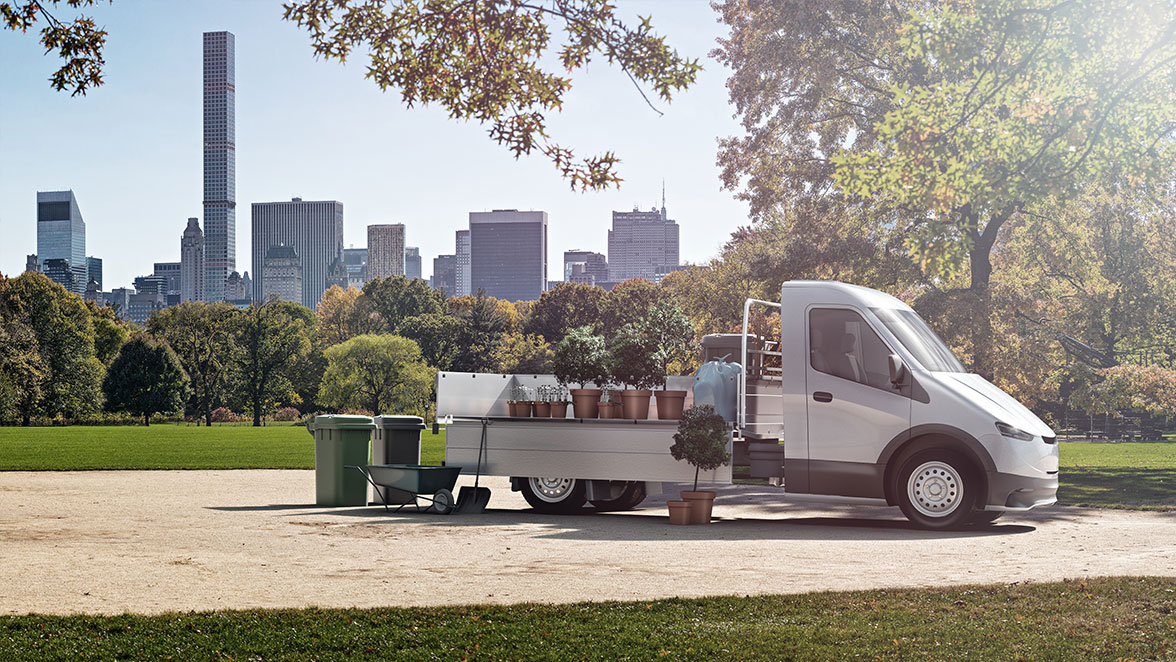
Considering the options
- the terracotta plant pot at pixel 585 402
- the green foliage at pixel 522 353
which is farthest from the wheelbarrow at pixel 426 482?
the green foliage at pixel 522 353

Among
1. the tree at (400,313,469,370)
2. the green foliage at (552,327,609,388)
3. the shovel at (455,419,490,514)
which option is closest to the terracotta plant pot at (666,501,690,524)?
the green foliage at (552,327,609,388)

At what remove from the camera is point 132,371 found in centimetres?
8188

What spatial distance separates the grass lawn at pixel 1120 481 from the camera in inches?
681

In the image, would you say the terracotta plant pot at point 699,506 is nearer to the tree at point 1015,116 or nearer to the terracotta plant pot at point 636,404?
the terracotta plant pot at point 636,404

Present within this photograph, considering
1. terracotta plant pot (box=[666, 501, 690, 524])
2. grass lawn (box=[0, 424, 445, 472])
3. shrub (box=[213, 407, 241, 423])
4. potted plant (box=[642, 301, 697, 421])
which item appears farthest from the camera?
shrub (box=[213, 407, 241, 423])

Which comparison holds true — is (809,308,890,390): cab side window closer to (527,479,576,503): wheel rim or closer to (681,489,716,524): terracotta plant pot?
(681,489,716,524): terracotta plant pot

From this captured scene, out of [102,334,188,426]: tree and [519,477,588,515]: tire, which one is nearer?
[519,477,588,515]: tire

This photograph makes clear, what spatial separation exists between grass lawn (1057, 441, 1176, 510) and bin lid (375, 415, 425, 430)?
9.63 m

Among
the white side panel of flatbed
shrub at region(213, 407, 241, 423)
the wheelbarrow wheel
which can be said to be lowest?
shrub at region(213, 407, 241, 423)

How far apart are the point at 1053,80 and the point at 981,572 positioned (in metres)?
12.0

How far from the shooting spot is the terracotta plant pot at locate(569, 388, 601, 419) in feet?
47.5

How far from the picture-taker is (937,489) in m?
13.1

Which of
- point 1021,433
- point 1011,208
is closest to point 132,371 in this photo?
point 1011,208

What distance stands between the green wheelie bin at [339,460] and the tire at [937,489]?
7422 mm
